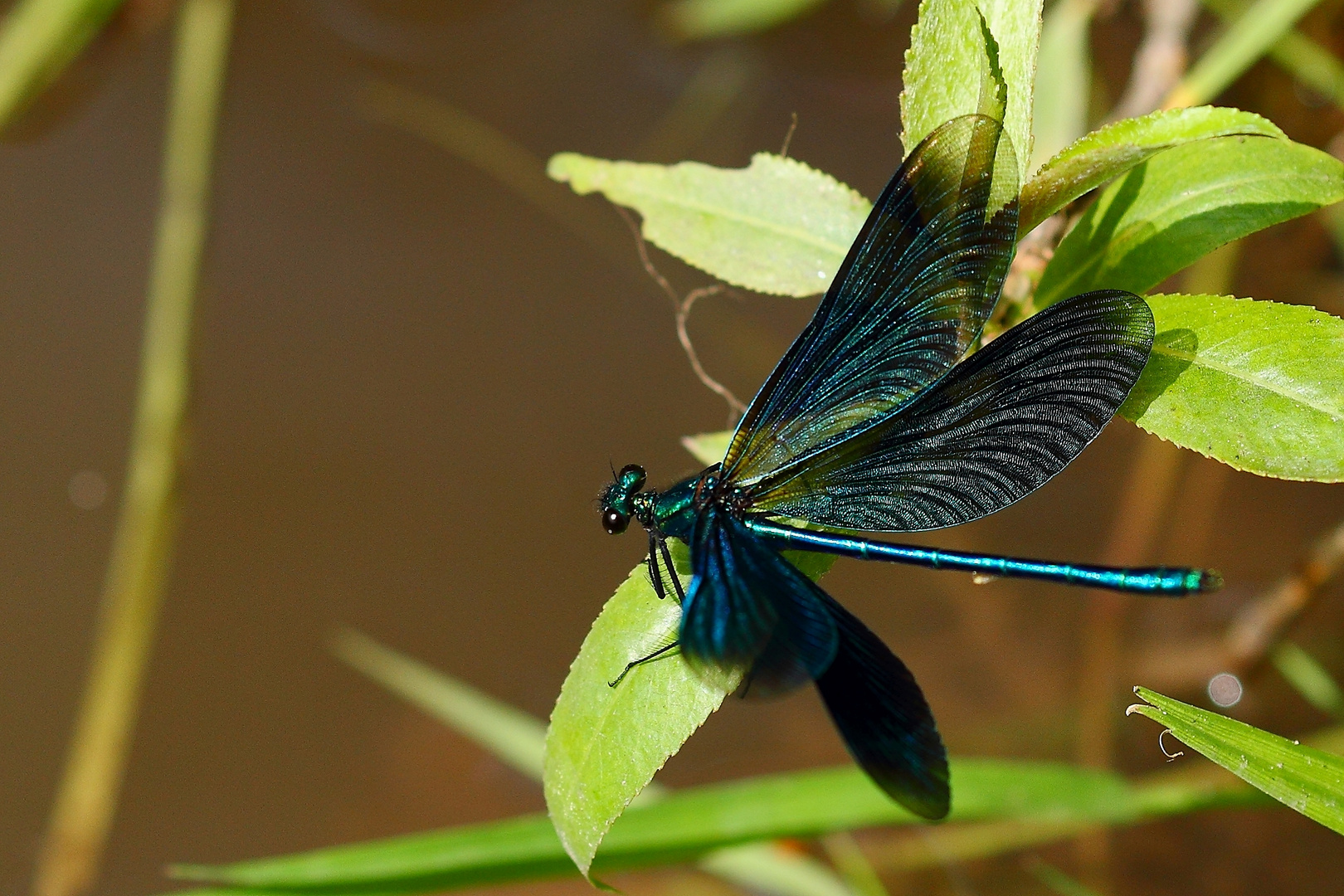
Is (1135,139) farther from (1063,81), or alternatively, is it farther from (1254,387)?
(1063,81)

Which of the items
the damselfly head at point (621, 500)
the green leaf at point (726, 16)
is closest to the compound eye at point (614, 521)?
the damselfly head at point (621, 500)

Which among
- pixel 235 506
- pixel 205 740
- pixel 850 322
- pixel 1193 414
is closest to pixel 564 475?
pixel 235 506

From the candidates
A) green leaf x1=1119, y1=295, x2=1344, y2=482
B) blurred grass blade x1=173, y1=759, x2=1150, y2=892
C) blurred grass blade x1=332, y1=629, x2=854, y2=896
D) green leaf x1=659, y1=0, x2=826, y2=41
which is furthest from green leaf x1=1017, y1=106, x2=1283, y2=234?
green leaf x1=659, y1=0, x2=826, y2=41

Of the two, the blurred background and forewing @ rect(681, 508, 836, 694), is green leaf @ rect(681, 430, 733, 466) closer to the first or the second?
forewing @ rect(681, 508, 836, 694)

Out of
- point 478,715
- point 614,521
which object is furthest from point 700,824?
point 478,715

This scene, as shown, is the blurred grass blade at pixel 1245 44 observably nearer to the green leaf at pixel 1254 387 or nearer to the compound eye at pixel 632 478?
the green leaf at pixel 1254 387

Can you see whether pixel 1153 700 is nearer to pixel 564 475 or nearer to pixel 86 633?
pixel 564 475
